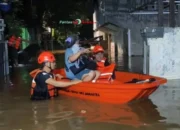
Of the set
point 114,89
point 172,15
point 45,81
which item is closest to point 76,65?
point 45,81

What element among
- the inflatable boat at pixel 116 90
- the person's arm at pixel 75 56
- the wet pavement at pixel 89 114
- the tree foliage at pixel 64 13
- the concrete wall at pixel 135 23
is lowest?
the wet pavement at pixel 89 114

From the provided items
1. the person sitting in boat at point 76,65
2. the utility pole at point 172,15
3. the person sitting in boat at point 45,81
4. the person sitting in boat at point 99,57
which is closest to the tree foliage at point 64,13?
the utility pole at point 172,15

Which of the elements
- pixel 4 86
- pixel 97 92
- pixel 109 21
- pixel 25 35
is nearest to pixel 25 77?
pixel 4 86

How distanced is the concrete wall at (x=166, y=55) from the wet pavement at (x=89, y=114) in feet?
5.21

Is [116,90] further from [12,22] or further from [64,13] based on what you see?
[64,13]

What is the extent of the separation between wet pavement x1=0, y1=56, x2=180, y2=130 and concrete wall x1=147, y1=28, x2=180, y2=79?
1.59m

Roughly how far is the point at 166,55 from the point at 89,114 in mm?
4480

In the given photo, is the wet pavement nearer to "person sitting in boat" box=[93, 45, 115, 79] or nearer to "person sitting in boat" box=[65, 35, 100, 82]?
"person sitting in boat" box=[65, 35, 100, 82]

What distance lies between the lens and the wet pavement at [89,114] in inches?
264

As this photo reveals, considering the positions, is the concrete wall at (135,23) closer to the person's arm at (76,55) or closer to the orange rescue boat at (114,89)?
the orange rescue boat at (114,89)

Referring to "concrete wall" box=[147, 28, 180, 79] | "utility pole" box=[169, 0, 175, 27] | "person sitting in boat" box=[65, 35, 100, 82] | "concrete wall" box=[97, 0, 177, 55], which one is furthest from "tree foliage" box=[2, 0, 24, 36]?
"person sitting in boat" box=[65, 35, 100, 82]

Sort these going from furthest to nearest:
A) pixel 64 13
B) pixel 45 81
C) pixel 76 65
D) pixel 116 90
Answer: pixel 64 13 < pixel 76 65 < pixel 45 81 < pixel 116 90

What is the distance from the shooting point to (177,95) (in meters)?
9.17

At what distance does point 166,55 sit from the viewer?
11.4 metres
